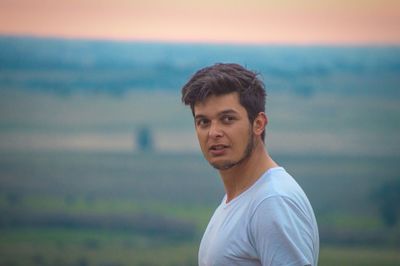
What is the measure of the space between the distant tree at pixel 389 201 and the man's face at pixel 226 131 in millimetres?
5251

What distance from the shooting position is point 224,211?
177 centimetres

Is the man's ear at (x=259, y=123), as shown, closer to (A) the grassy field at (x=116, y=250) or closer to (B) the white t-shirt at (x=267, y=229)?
(B) the white t-shirt at (x=267, y=229)

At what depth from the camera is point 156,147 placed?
23.4 ft

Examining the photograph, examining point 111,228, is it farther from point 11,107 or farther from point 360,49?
point 360,49

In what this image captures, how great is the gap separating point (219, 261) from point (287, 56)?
5540mm

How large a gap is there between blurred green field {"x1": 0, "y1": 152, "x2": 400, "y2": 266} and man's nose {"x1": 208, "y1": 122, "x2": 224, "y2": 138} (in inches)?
199

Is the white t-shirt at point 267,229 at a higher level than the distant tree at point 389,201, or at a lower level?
lower

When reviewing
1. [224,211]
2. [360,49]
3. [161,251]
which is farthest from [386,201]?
[224,211]

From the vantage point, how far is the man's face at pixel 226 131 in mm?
1746

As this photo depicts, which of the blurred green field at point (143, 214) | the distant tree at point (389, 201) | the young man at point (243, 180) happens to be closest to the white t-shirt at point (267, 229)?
the young man at point (243, 180)

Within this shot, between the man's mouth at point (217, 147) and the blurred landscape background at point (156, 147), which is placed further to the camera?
the blurred landscape background at point (156, 147)

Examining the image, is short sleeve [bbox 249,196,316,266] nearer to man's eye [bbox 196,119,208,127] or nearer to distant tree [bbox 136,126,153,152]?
man's eye [bbox 196,119,208,127]

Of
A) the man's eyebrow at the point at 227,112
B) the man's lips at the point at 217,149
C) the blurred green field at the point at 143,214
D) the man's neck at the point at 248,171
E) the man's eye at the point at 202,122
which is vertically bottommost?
the man's neck at the point at 248,171

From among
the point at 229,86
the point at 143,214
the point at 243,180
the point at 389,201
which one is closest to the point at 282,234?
the point at 243,180
